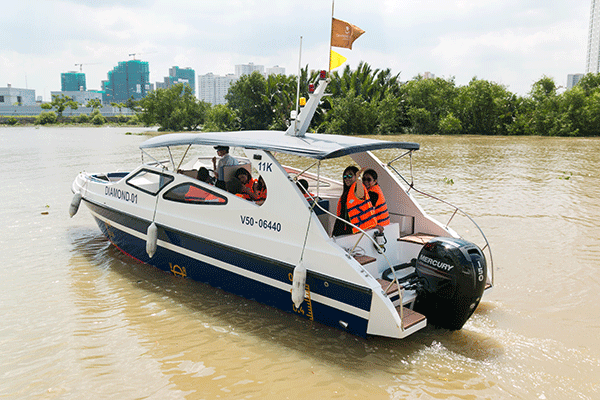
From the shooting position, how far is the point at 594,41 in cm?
12175

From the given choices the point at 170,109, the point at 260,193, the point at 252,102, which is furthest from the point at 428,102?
the point at 260,193

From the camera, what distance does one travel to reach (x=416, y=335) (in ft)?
14.9

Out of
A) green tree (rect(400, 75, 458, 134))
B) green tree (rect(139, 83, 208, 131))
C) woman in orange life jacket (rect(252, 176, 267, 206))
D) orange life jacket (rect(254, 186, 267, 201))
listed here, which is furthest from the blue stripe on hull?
green tree (rect(139, 83, 208, 131))

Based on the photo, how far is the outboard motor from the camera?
401 centimetres

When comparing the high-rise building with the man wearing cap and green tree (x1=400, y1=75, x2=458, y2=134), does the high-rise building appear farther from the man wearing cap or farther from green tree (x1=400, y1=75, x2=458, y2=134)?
the man wearing cap

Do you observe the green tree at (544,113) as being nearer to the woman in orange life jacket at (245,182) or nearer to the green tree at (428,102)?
the green tree at (428,102)

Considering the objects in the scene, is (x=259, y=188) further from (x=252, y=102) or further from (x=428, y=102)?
(x=252, y=102)

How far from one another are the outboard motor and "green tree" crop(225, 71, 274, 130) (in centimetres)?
4951

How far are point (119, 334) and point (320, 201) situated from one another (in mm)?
2755

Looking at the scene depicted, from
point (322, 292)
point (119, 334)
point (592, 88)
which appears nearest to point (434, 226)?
point (322, 292)

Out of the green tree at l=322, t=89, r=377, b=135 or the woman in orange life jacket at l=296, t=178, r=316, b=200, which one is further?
the green tree at l=322, t=89, r=377, b=135

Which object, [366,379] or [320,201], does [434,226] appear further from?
[366,379]

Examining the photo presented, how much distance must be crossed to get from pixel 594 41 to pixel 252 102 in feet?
381

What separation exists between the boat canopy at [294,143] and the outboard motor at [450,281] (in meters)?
1.22
